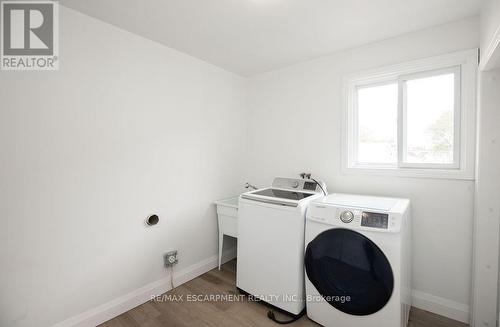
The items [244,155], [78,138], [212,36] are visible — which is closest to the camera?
[78,138]

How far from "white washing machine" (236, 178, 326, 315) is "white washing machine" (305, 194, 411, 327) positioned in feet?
0.27

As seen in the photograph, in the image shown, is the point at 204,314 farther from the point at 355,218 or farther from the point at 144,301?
the point at 355,218

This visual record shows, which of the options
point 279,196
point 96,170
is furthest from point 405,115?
point 96,170

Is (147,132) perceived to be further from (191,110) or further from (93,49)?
(93,49)

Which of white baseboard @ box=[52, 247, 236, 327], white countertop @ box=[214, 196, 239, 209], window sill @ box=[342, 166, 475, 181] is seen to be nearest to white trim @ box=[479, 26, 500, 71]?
window sill @ box=[342, 166, 475, 181]

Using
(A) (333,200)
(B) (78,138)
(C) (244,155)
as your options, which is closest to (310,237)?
(A) (333,200)

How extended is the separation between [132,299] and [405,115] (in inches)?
107

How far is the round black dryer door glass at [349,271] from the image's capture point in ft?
4.46

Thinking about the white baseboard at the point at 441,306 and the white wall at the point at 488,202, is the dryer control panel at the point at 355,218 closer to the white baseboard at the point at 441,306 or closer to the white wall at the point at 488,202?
the white wall at the point at 488,202

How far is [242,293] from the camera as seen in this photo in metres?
2.03

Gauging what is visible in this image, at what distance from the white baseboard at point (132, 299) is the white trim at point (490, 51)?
268cm

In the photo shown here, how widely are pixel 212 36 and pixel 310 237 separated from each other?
1764 mm

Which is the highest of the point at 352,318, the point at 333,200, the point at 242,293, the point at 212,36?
the point at 212,36

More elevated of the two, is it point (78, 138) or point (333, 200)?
point (78, 138)
